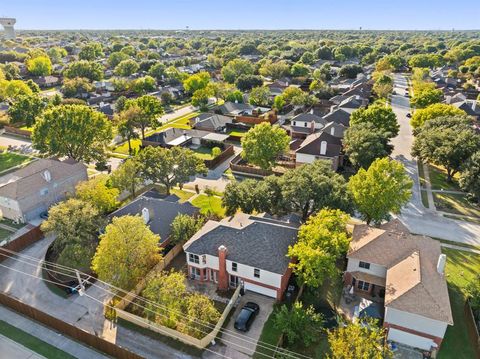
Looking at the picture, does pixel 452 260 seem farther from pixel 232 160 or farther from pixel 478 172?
pixel 232 160

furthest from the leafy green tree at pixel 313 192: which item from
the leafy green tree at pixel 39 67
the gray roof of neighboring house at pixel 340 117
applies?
the leafy green tree at pixel 39 67

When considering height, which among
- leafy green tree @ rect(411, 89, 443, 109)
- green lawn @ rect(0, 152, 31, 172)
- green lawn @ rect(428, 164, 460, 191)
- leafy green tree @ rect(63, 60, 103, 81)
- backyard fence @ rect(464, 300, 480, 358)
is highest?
leafy green tree @ rect(63, 60, 103, 81)

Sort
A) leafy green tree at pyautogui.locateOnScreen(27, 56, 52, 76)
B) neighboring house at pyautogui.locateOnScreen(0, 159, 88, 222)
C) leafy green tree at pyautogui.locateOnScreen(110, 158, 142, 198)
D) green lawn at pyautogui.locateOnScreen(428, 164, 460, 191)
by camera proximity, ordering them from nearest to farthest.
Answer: neighboring house at pyautogui.locateOnScreen(0, 159, 88, 222) → leafy green tree at pyautogui.locateOnScreen(110, 158, 142, 198) → green lawn at pyautogui.locateOnScreen(428, 164, 460, 191) → leafy green tree at pyautogui.locateOnScreen(27, 56, 52, 76)

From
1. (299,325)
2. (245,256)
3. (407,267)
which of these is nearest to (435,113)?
(407,267)

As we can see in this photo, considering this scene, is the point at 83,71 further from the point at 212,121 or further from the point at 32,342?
the point at 32,342

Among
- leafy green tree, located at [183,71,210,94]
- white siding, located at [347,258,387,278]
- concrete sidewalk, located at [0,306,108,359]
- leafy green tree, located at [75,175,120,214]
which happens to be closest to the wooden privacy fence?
concrete sidewalk, located at [0,306,108,359]

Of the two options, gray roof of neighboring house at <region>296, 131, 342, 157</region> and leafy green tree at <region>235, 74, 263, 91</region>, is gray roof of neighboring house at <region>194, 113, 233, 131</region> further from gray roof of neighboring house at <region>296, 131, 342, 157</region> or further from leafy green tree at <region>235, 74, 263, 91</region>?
leafy green tree at <region>235, 74, 263, 91</region>
